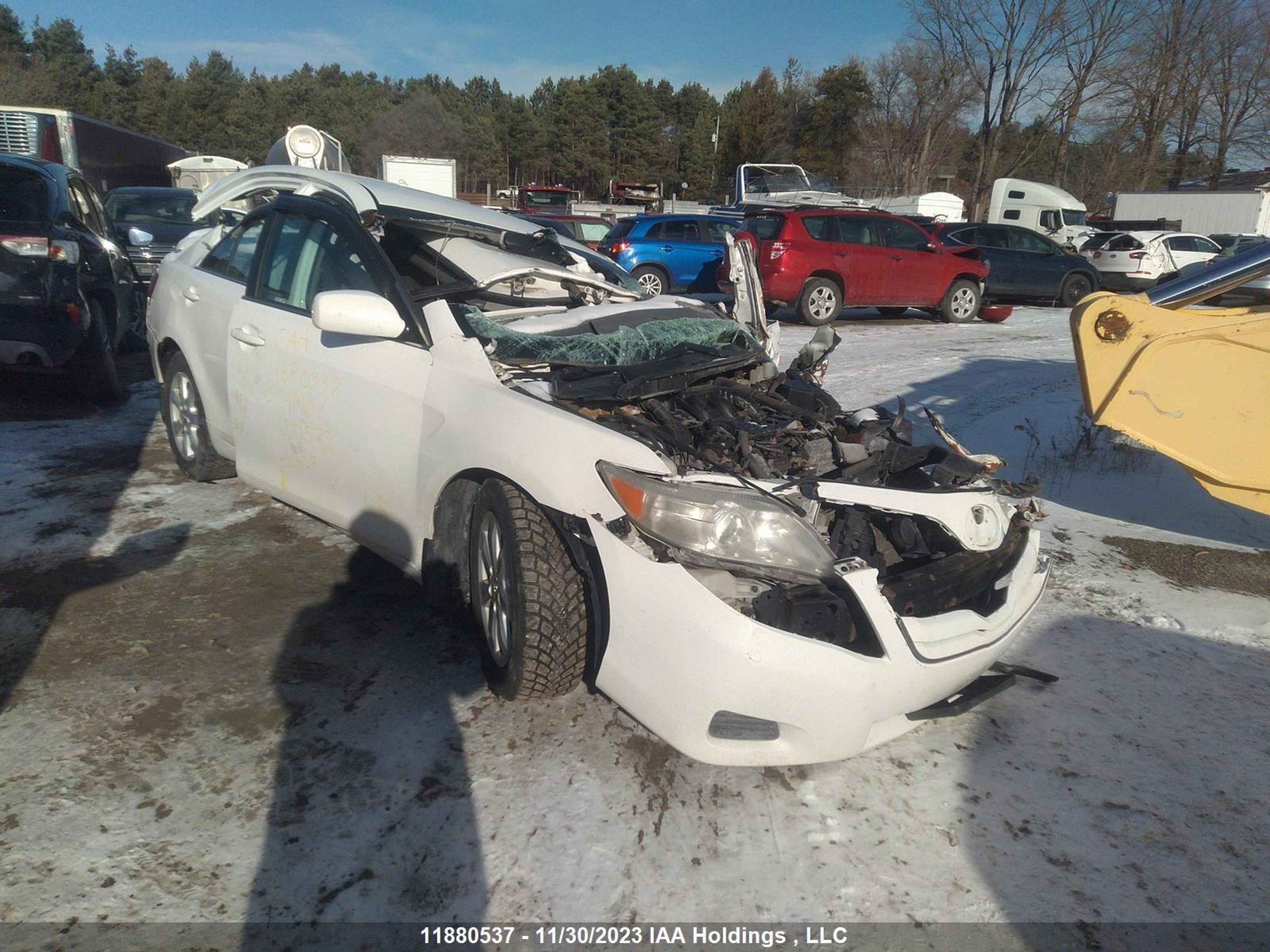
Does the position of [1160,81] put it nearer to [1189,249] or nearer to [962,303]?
[1189,249]

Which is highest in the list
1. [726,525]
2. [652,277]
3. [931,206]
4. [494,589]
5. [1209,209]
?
[1209,209]

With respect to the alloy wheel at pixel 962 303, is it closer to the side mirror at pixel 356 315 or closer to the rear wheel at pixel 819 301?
the rear wheel at pixel 819 301

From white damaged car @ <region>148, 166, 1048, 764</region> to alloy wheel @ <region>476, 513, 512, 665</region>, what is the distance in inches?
0.5

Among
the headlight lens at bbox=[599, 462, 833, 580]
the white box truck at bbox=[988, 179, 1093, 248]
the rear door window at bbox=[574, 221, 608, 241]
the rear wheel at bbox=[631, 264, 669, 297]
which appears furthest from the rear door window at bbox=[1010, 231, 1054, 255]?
the headlight lens at bbox=[599, 462, 833, 580]

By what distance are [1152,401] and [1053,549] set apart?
3.10 ft

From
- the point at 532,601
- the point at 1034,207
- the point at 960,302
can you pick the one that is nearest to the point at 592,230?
the point at 960,302

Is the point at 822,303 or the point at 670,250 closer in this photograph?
the point at 822,303

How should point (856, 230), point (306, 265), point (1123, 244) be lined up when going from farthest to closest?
1. point (1123, 244)
2. point (856, 230)
3. point (306, 265)

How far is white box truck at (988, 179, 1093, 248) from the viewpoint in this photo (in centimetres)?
2923

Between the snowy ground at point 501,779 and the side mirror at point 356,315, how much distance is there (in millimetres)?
1189

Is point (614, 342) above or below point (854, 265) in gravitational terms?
below

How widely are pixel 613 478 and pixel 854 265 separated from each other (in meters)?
11.6

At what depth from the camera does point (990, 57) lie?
37.8 metres

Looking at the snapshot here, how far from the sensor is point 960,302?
14031 millimetres
